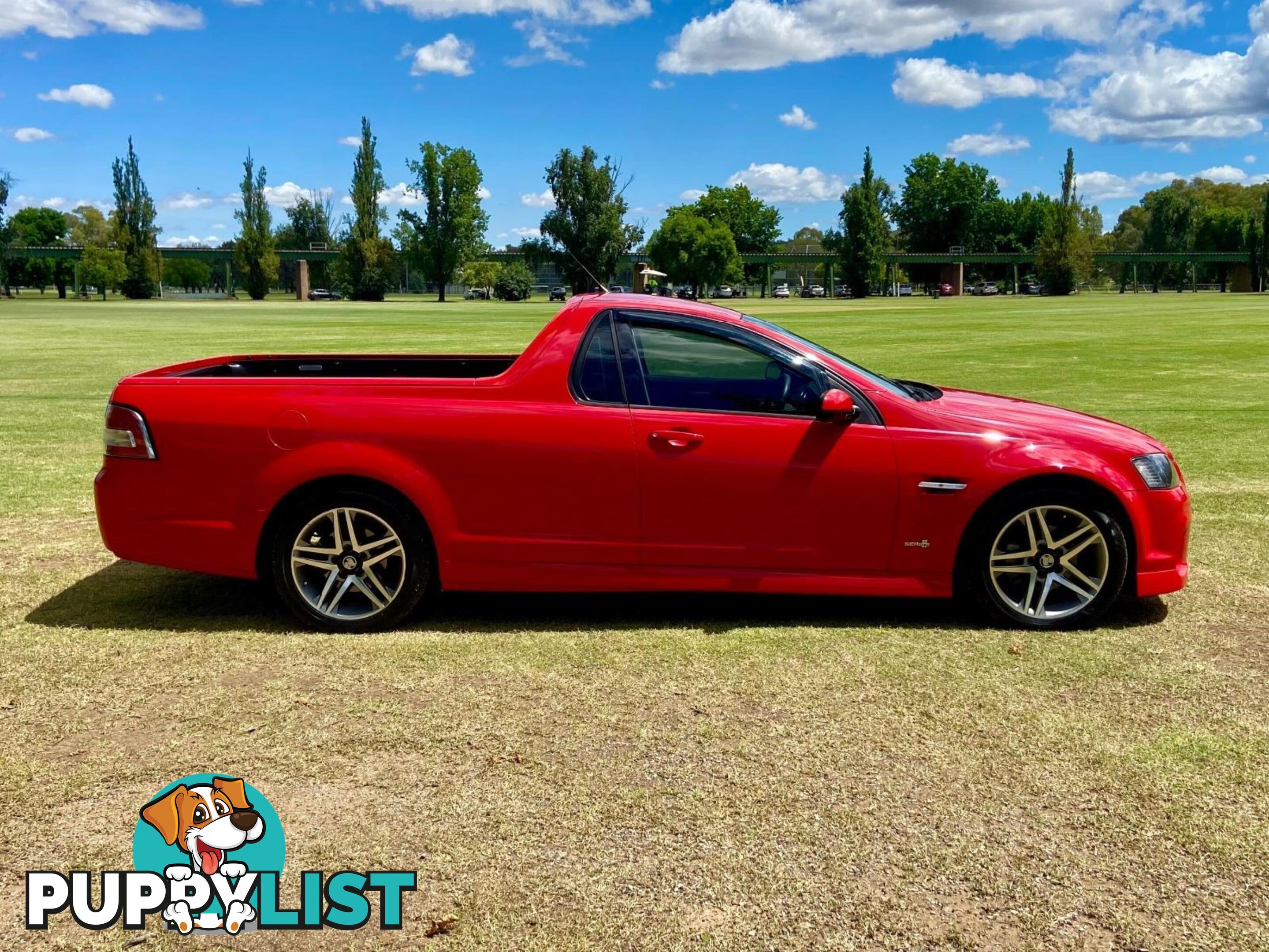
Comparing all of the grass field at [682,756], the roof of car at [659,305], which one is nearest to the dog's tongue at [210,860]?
the grass field at [682,756]

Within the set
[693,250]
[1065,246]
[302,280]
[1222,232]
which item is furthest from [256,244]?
[1222,232]

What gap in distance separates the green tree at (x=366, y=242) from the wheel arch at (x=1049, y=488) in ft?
329

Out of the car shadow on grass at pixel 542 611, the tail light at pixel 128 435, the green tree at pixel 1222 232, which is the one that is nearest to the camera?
the tail light at pixel 128 435

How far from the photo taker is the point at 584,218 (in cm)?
11238

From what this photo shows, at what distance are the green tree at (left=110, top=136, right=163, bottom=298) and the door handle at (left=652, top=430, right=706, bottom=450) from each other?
108366 mm

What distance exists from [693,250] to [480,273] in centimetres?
2535

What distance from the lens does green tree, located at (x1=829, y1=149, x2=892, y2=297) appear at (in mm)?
117500

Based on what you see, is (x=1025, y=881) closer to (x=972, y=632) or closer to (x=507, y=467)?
(x=972, y=632)

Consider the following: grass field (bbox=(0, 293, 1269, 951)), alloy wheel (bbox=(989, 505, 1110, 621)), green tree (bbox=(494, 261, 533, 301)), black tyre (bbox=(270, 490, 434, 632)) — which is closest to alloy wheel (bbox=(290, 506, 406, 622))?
black tyre (bbox=(270, 490, 434, 632))

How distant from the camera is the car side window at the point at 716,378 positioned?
500cm

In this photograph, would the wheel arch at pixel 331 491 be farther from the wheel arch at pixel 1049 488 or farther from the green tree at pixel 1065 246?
the green tree at pixel 1065 246

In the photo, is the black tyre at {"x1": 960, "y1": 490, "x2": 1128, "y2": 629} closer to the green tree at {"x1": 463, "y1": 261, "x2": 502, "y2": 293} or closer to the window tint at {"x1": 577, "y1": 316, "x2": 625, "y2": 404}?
the window tint at {"x1": 577, "y1": 316, "x2": 625, "y2": 404}

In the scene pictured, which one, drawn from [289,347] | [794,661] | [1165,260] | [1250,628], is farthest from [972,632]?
[1165,260]

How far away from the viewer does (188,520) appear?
197 inches
